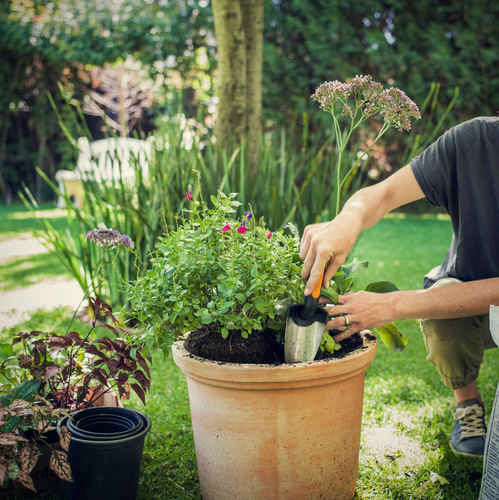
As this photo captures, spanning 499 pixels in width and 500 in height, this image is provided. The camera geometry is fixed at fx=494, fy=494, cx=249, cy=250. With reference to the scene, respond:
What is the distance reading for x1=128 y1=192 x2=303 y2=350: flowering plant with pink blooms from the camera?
1.21 metres

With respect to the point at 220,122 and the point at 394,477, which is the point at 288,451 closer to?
the point at 394,477

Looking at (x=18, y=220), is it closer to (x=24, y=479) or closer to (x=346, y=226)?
(x=24, y=479)

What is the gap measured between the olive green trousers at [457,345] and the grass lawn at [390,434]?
0.26 meters

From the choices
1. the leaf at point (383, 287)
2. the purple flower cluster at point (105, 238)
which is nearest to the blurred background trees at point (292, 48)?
the purple flower cluster at point (105, 238)

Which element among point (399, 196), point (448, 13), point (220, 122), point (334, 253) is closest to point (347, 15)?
point (448, 13)

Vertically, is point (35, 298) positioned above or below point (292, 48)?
below

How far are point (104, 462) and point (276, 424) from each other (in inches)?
18.0

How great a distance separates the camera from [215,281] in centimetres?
125

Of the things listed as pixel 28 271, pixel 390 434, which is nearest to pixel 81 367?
pixel 390 434

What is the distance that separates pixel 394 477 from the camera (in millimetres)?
1513

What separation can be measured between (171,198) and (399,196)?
4.31 ft

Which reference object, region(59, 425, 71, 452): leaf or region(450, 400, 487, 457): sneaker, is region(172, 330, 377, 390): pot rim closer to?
region(59, 425, 71, 452): leaf

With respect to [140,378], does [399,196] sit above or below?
above

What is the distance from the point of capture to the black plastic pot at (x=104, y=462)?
126cm
